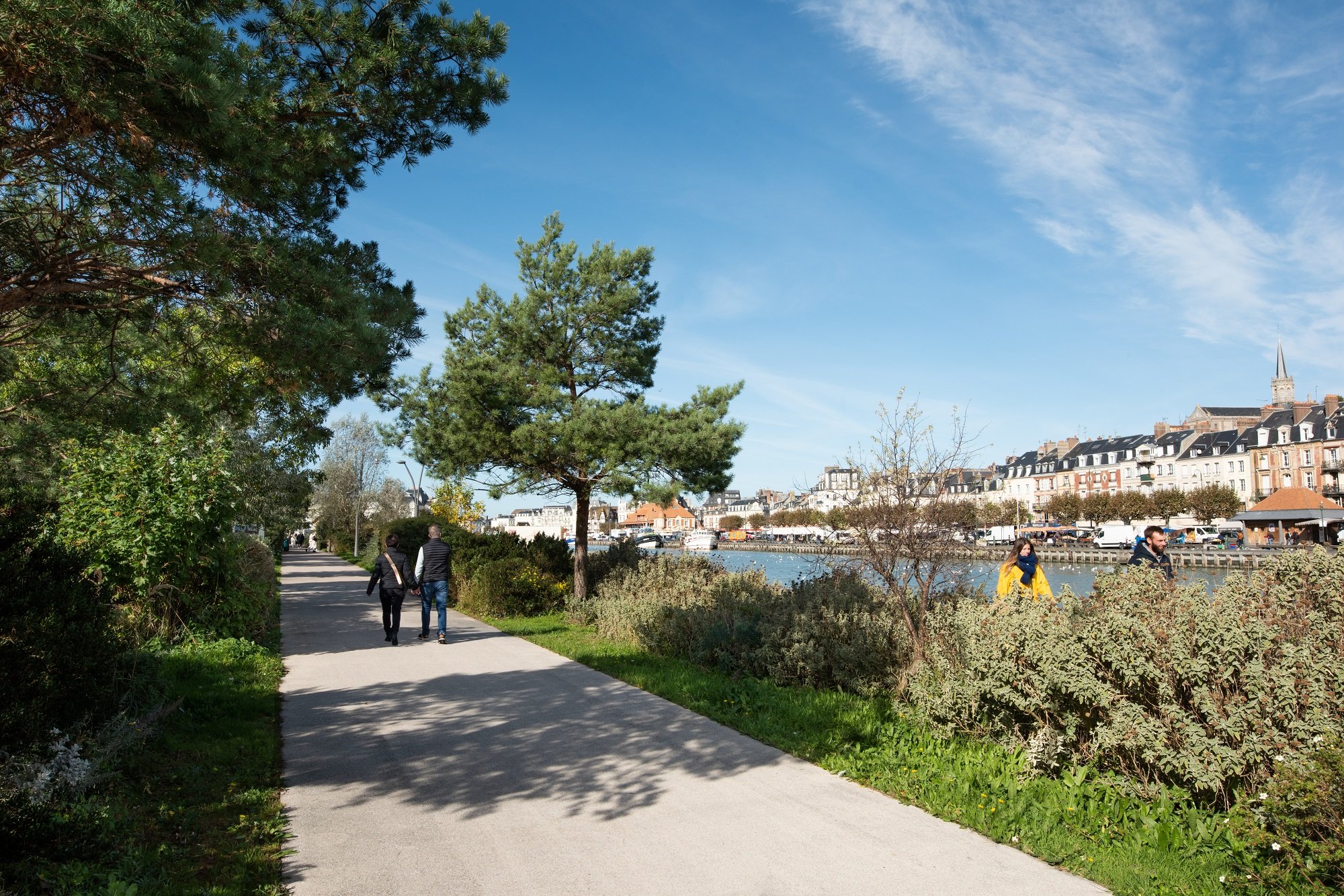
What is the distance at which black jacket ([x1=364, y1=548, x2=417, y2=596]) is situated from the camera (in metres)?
12.7

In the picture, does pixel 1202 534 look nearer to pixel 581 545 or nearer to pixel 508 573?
pixel 581 545

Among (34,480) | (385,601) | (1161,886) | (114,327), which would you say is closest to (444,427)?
(385,601)

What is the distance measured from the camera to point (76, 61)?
4277 mm

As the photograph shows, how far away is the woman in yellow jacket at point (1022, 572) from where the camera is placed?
376 inches

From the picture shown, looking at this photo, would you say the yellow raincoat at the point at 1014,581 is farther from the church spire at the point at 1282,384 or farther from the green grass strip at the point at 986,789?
the church spire at the point at 1282,384

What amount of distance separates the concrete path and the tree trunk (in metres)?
7.49

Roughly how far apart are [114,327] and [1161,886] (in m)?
7.31

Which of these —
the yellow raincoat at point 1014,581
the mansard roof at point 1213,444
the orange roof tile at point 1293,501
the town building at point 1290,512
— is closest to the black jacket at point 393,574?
the yellow raincoat at point 1014,581

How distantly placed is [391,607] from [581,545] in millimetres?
4591

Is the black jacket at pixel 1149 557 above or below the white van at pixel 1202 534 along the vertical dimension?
above

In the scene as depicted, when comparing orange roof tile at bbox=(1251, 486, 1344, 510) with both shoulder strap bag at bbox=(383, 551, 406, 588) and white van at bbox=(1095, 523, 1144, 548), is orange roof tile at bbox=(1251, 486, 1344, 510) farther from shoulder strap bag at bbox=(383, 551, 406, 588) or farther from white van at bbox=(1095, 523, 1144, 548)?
shoulder strap bag at bbox=(383, 551, 406, 588)

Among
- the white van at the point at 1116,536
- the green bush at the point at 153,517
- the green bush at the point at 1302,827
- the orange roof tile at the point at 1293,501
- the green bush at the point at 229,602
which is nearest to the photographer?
the green bush at the point at 1302,827

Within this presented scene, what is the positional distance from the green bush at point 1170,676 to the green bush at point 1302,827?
1.50ft

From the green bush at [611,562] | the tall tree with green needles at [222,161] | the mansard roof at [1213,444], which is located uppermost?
the mansard roof at [1213,444]
